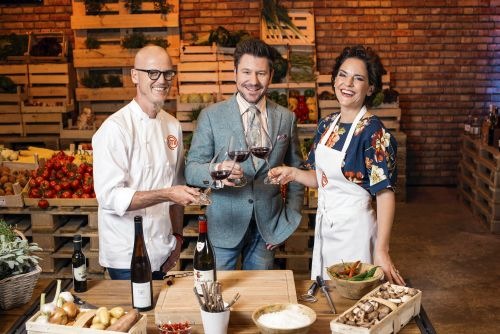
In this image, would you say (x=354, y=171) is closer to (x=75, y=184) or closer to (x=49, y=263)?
(x=75, y=184)

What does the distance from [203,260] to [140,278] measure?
0.26 metres

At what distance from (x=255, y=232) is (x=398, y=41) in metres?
5.88

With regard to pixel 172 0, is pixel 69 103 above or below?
below

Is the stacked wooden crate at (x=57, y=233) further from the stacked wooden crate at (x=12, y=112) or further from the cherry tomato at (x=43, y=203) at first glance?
the stacked wooden crate at (x=12, y=112)

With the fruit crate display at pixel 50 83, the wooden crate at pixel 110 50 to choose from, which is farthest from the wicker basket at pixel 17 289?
the wooden crate at pixel 110 50

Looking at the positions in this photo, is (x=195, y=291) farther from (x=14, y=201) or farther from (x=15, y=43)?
(x=15, y=43)

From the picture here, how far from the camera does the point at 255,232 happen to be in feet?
10.9

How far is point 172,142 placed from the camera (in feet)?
10.6

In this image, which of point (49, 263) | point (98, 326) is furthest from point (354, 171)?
point (49, 263)

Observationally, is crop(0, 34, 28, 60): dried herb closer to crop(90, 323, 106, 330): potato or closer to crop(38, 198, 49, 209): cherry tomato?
crop(38, 198, 49, 209): cherry tomato

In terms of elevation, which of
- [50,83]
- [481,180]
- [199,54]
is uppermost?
[199,54]

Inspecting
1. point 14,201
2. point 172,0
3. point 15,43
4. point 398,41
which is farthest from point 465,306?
point 15,43

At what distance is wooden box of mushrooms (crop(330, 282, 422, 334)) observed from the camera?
6.77ft

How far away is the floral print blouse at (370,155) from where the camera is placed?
2887mm
